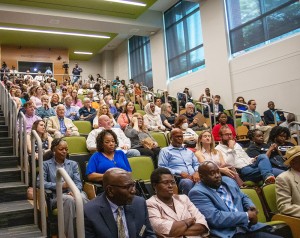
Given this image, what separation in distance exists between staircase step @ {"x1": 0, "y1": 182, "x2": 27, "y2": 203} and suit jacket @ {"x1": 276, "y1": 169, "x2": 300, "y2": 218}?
7.65 ft

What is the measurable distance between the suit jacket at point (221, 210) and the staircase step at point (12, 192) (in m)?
1.65

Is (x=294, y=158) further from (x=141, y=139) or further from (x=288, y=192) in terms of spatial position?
(x=141, y=139)

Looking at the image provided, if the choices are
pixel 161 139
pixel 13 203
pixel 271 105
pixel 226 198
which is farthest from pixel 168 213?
pixel 271 105

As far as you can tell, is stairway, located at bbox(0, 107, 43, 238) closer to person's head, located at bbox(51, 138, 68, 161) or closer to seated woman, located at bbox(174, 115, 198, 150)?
person's head, located at bbox(51, 138, 68, 161)

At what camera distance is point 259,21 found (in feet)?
27.0

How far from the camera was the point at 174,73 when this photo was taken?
39.1 feet

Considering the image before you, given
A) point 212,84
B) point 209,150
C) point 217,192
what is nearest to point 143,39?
point 212,84

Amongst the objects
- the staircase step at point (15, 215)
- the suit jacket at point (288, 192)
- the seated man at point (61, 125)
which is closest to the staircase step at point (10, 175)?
the staircase step at point (15, 215)

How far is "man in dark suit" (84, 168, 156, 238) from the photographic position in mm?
1770

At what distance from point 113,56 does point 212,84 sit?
28.8 feet

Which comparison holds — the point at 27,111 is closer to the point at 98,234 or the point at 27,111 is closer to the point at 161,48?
the point at 98,234

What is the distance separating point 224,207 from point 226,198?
109mm

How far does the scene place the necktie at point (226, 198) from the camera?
2477mm

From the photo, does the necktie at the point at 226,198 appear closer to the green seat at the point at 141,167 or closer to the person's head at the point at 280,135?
the green seat at the point at 141,167
